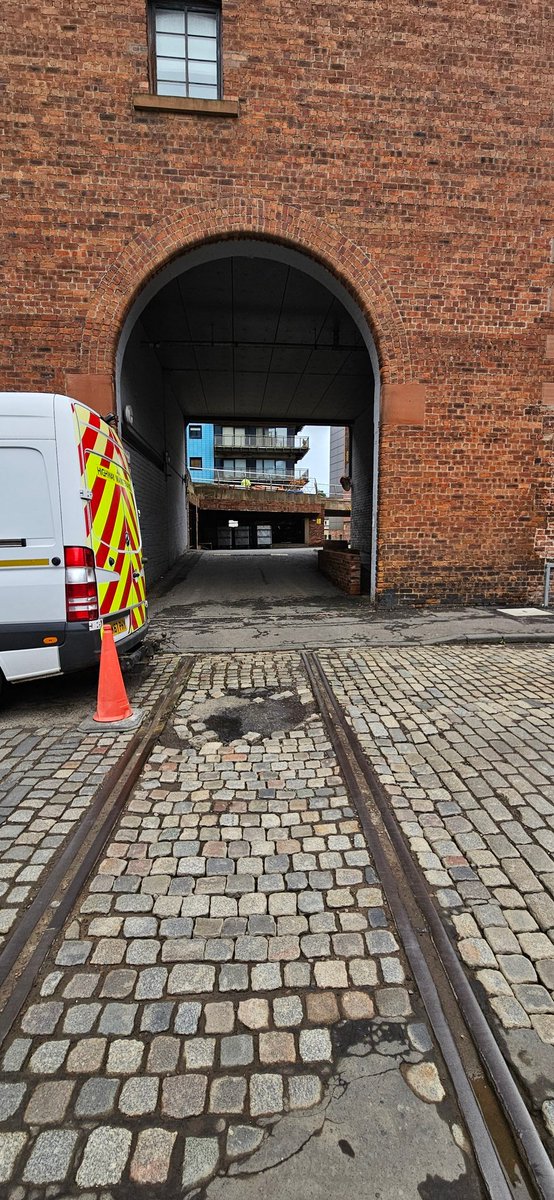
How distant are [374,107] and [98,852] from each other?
10402mm

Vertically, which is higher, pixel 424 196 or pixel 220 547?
pixel 424 196

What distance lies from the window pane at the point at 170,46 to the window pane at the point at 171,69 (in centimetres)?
7

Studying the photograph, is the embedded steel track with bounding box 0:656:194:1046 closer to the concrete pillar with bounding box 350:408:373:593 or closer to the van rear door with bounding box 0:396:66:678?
the van rear door with bounding box 0:396:66:678

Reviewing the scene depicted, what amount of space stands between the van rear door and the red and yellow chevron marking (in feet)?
0.90

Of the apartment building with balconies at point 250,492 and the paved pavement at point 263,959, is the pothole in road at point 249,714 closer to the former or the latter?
the paved pavement at point 263,959

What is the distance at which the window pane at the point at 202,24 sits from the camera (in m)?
7.74

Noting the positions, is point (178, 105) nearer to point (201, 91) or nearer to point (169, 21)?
point (201, 91)

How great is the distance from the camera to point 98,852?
102 inches

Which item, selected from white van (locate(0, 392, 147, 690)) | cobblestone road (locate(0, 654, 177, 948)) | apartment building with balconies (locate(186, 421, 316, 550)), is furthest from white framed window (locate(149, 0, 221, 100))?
apartment building with balconies (locate(186, 421, 316, 550))

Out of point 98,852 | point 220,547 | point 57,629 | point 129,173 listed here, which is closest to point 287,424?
point 220,547

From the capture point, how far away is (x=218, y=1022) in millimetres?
1739

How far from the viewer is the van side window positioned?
411 cm

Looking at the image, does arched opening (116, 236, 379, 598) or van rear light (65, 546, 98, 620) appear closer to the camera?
van rear light (65, 546, 98, 620)

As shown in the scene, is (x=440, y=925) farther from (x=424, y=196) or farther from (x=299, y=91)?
(x=299, y=91)
